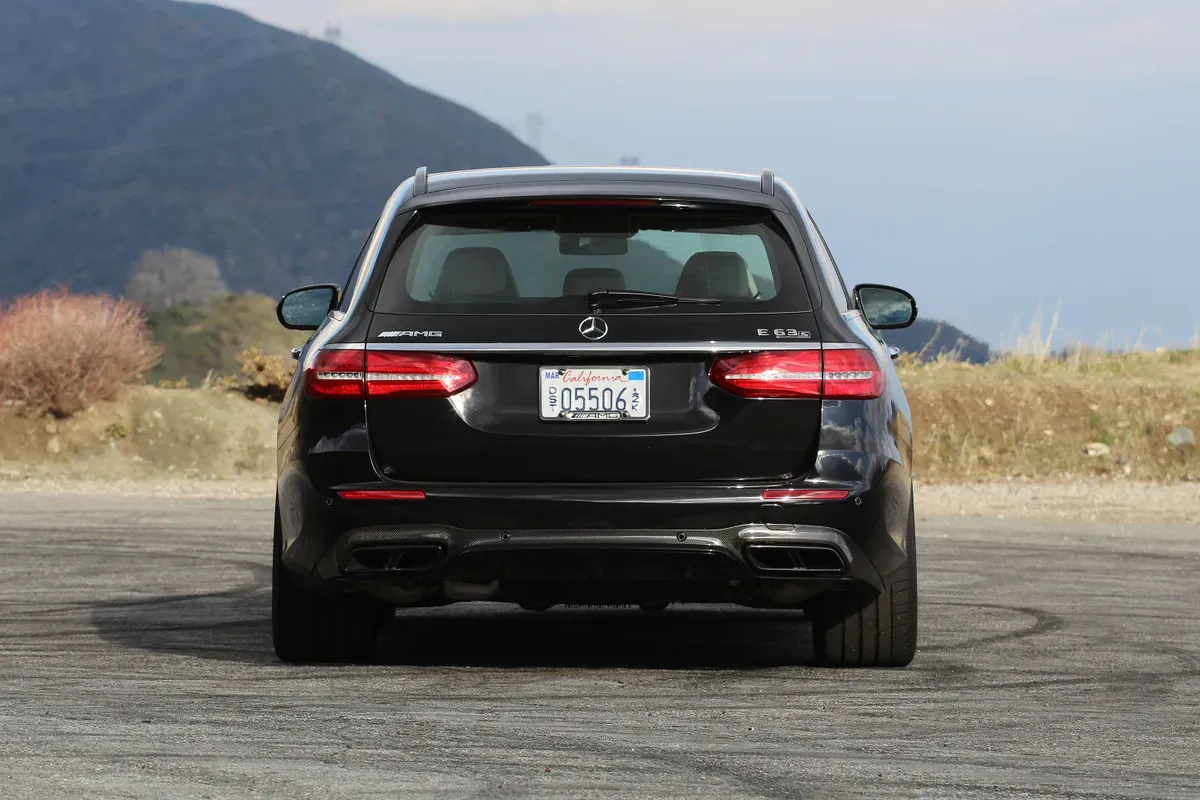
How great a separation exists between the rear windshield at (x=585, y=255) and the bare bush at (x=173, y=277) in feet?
330

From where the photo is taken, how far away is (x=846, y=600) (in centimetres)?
725

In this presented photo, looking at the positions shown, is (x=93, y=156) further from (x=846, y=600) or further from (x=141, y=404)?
(x=846, y=600)

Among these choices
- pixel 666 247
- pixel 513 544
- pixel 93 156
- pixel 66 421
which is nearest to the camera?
pixel 513 544

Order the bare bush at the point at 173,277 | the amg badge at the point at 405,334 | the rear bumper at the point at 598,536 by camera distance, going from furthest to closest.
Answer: the bare bush at the point at 173,277 → the amg badge at the point at 405,334 → the rear bumper at the point at 598,536

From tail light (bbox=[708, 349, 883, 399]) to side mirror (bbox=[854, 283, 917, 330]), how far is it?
0.84m

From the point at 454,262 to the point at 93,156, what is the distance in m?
195

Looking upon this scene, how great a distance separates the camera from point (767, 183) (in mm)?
7258

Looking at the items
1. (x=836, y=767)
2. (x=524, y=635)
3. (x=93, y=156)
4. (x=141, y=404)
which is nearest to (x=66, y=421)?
(x=141, y=404)

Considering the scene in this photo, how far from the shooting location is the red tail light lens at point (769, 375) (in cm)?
654

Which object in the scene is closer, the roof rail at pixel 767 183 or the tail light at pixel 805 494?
the tail light at pixel 805 494

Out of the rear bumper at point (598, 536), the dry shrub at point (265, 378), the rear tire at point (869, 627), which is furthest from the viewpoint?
the dry shrub at point (265, 378)

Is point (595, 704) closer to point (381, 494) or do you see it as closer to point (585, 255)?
point (381, 494)

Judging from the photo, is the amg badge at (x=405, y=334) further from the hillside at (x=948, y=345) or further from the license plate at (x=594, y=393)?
the hillside at (x=948, y=345)

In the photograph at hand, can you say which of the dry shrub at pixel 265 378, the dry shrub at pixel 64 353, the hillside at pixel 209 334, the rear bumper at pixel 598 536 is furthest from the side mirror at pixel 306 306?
the hillside at pixel 209 334
